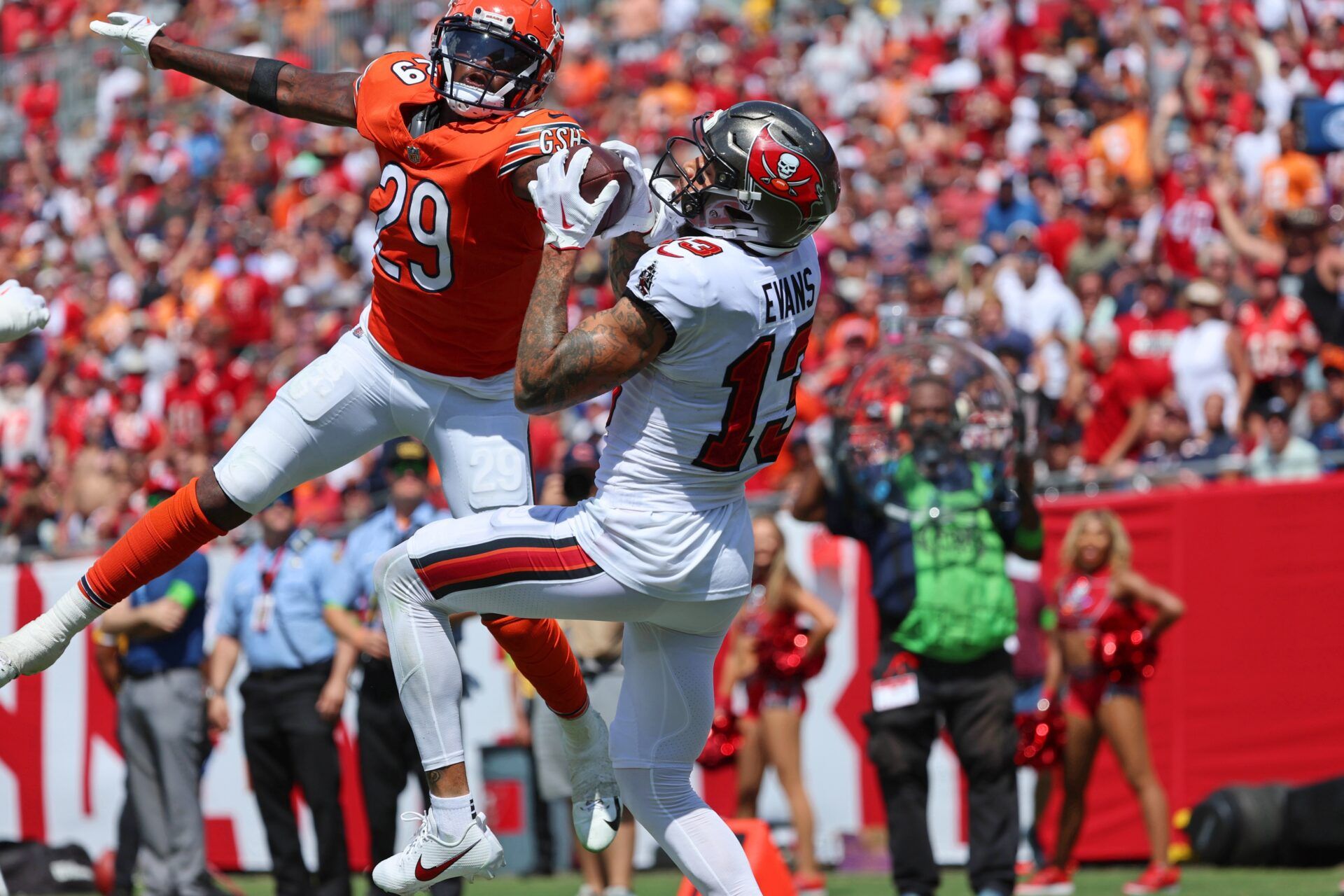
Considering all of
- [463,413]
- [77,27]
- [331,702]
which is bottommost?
[331,702]

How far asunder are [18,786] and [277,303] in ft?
19.7

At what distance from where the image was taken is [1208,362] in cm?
1093

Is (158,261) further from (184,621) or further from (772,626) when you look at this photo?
(772,626)

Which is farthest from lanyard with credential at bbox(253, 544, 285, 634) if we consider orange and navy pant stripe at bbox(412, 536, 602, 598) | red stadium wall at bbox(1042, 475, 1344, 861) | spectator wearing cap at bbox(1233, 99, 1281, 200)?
spectator wearing cap at bbox(1233, 99, 1281, 200)

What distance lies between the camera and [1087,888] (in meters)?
8.88

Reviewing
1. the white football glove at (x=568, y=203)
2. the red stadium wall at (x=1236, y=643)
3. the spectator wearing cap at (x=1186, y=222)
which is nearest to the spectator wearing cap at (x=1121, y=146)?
the spectator wearing cap at (x=1186, y=222)

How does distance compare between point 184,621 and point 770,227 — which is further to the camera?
point 184,621

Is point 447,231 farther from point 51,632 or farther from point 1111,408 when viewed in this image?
point 1111,408

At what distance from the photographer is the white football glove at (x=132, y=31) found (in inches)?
220

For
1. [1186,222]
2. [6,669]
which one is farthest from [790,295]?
[1186,222]

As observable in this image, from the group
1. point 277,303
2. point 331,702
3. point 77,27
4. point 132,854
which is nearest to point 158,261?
point 277,303

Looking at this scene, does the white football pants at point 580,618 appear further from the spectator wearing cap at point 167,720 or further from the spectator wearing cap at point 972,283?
the spectator wearing cap at point 972,283

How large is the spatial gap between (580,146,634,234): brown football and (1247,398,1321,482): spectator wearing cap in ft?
18.9

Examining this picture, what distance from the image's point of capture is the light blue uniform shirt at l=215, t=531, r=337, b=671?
29.0ft
